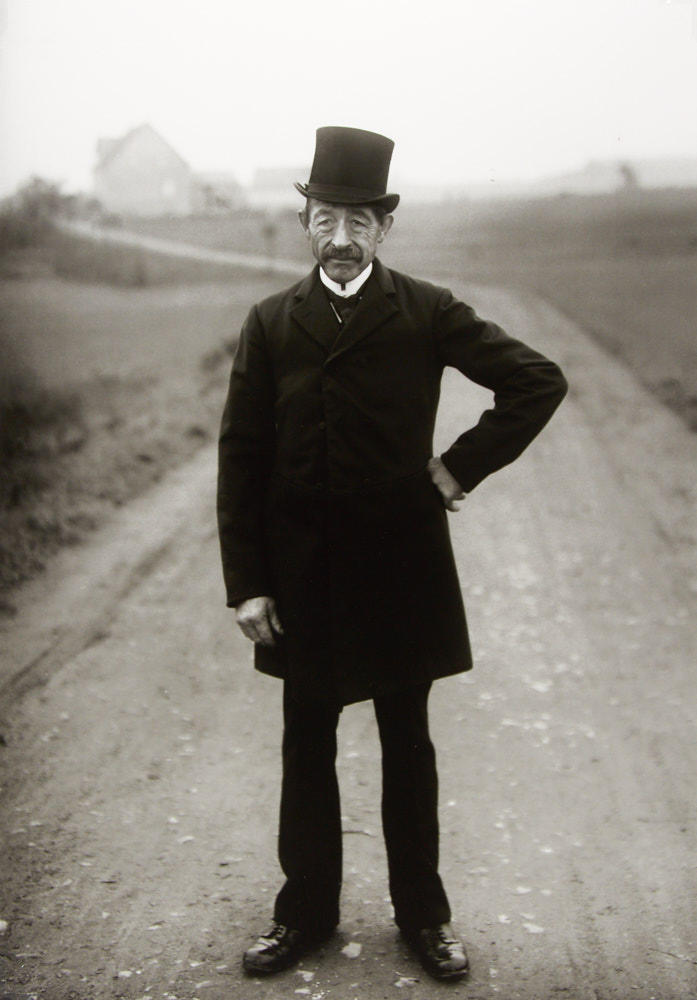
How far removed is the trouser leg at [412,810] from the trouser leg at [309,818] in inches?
5.4

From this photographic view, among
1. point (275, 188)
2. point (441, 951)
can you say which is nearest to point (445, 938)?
point (441, 951)

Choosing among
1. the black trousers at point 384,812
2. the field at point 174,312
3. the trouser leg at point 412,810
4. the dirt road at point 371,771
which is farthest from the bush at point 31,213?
the trouser leg at point 412,810

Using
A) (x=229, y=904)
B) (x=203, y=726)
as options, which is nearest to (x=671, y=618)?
(x=203, y=726)

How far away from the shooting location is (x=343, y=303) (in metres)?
2.62

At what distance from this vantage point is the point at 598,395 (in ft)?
31.2

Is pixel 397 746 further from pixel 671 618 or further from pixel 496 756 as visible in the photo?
pixel 671 618

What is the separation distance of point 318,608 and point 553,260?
4.56 metres

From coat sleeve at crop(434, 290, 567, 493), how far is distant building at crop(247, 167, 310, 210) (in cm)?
251

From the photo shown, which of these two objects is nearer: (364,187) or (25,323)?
(364,187)

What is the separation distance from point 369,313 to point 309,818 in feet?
4.14

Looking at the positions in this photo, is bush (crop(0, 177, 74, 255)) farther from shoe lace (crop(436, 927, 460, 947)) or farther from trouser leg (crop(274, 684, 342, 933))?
shoe lace (crop(436, 927, 460, 947))

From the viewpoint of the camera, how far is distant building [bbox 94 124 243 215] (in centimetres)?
531

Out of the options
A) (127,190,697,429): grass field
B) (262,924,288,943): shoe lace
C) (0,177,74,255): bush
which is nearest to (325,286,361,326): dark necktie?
(262,924,288,943): shoe lace

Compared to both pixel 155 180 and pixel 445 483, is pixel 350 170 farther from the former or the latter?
pixel 155 180
